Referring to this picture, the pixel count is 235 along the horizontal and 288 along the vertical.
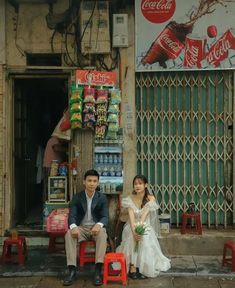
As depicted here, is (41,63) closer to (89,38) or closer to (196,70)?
(89,38)

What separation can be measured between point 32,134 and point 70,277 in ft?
12.7

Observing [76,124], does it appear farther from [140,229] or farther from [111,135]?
[140,229]

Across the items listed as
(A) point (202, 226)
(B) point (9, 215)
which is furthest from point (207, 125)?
(B) point (9, 215)

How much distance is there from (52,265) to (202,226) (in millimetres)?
2347

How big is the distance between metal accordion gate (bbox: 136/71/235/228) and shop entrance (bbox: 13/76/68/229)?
153 cm

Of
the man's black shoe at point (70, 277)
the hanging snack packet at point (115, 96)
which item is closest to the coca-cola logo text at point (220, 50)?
the hanging snack packet at point (115, 96)

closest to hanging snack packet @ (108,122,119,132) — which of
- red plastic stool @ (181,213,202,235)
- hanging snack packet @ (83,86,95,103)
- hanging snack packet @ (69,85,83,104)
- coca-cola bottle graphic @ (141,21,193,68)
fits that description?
hanging snack packet @ (83,86,95,103)

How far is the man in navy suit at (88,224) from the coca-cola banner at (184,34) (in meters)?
2.06

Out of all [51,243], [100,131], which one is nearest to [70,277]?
[51,243]

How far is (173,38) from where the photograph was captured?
23.4ft

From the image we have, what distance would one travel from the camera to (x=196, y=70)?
281 inches

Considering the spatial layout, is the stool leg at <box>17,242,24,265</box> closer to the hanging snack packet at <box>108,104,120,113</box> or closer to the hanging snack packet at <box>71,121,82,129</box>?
the hanging snack packet at <box>71,121,82,129</box>

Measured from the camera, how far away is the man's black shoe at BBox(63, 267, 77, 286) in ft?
19.1

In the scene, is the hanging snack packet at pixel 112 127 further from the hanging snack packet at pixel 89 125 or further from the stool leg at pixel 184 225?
the stool leg at pixel 184 225
